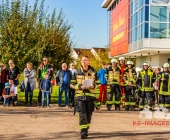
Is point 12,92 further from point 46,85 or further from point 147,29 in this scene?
point 147,29

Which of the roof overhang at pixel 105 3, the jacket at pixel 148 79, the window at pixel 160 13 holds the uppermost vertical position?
the roof overhang at pixel 105 3

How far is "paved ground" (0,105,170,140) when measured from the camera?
8.54 metres

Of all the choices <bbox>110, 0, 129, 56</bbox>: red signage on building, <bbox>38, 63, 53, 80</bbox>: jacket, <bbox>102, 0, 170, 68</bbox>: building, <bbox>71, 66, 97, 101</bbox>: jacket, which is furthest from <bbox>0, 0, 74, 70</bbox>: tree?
<bbox>110, 0, 129, 56</bbox>: red signage on building

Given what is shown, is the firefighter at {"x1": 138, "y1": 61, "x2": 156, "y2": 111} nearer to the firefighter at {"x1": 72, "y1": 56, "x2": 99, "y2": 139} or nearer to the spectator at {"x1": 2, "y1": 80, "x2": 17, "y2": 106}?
the spectator at {"x1": 2, "y1": 80, "x2": 17, "y2": 106}

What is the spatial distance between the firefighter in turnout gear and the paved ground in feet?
4.30

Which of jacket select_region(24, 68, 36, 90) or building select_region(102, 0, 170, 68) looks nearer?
jacket select_region(24, 68, 36, 90)

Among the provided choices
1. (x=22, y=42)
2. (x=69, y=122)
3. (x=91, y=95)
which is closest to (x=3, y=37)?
(x=22, y=42)

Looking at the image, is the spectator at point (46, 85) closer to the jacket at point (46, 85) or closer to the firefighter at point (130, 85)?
the jacket at point (46, 85)

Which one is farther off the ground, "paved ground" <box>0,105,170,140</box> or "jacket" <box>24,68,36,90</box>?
"jacket" <box>24,68,36,90</box>

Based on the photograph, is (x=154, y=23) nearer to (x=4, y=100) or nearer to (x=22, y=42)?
(x=22, y=42)

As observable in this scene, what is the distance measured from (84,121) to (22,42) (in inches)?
416

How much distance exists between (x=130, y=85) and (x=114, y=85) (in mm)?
621

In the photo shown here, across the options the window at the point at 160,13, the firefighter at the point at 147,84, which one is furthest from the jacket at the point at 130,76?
the window at the point at 160,13

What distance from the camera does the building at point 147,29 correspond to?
33.3 metres
